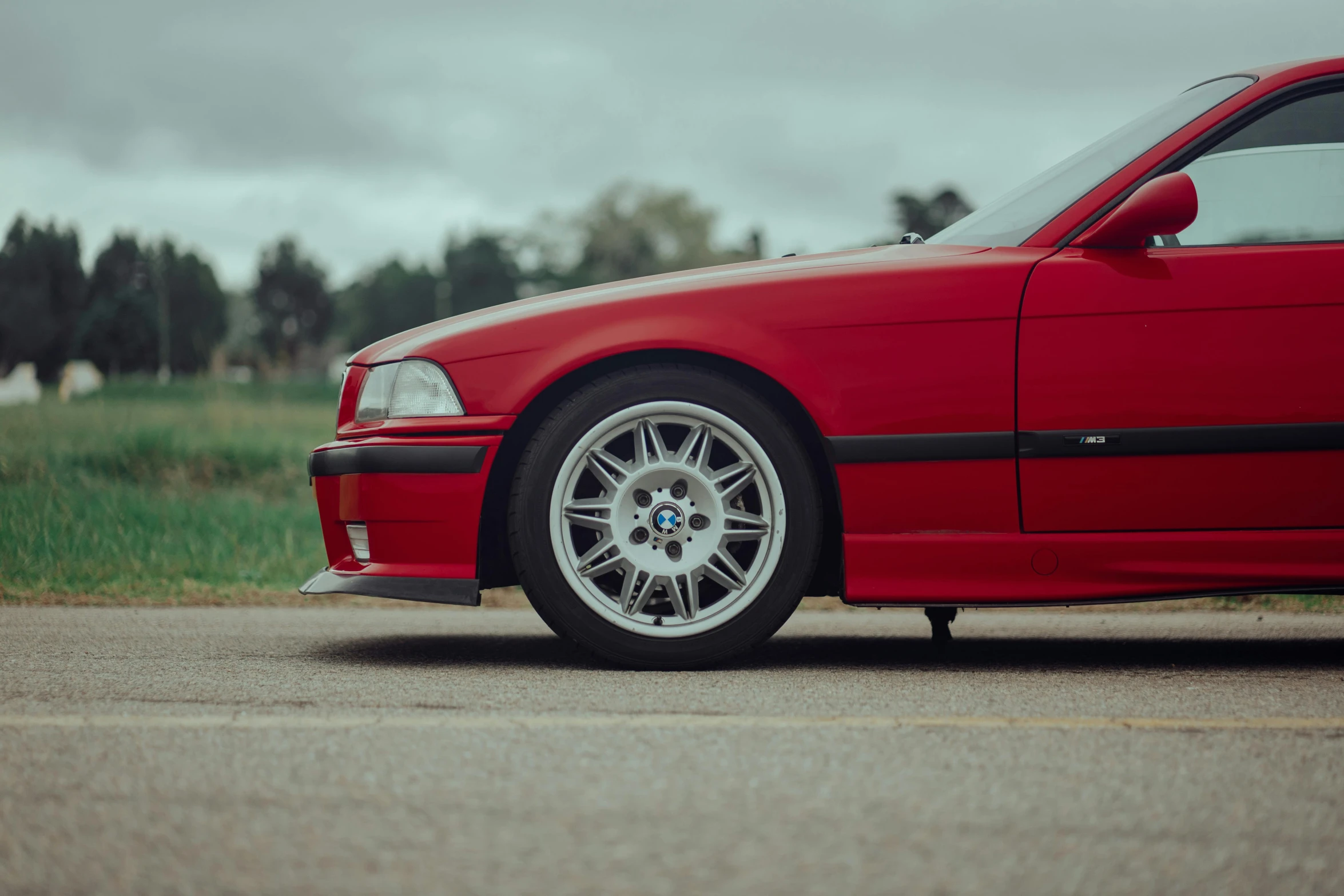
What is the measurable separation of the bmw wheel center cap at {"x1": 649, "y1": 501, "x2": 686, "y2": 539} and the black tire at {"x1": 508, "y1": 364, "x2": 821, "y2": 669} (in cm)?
27

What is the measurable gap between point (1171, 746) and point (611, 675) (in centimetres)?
141

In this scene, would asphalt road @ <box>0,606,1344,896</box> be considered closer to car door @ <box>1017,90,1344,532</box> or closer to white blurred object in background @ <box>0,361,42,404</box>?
car door @ <box>1017,90,1344,532</box>

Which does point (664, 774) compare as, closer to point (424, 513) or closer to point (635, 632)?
point (635, 632)

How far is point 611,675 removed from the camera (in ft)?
10.9

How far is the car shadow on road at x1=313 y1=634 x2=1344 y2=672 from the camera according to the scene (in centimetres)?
363

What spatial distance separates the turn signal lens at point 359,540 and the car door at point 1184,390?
1.78m

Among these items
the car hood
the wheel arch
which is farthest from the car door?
the wheel arch

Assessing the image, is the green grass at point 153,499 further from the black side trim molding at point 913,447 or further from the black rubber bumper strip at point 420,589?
the black side trim molding at point 913,447

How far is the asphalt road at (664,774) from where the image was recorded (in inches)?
68.4

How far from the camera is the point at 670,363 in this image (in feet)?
11.4

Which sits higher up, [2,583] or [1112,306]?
[1112,306]

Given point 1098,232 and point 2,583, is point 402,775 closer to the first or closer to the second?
point 1098,232

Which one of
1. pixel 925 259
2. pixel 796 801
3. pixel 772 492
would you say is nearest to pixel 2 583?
pixel 772 492

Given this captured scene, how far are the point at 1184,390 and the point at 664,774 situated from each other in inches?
73.4
